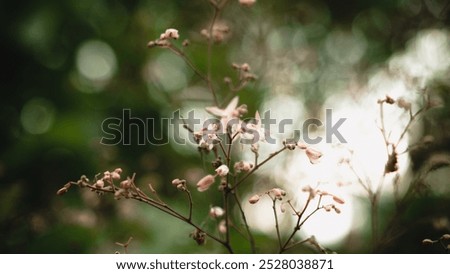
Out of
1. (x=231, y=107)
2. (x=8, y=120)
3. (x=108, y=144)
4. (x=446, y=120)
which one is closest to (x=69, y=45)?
(x=8, y=120)

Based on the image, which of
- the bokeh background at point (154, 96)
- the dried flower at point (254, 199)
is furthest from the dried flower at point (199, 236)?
the bokeh background at point (154, 96)

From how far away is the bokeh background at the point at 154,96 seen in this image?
79.5 inches

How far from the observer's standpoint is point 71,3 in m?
2.89

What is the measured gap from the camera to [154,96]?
2.66 metres

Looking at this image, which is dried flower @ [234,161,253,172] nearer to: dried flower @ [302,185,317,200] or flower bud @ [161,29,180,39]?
dried flower @ [302,185,317,200]

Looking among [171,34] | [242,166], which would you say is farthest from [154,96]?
[242,166]

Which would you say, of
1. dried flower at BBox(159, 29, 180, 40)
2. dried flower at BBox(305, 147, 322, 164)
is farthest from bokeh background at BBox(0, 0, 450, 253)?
dried flower at BBox(305, 147, 322, 164)

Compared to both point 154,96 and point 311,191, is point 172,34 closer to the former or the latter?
point 311,191

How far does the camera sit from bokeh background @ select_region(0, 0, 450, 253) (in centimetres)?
202

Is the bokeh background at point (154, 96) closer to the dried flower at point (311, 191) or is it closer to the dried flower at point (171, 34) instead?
the dried flower at point (171, 34)

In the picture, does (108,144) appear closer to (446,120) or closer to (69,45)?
(69,45)

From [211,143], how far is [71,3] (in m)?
2.00

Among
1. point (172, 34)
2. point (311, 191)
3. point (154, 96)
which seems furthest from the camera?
point (154, 96)
